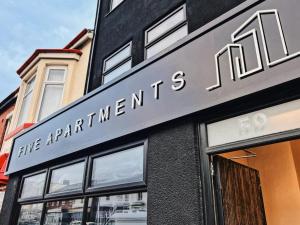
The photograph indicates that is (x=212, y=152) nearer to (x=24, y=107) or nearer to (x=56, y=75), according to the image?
(x=56, y=75)

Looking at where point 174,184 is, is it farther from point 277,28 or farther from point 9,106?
point 9,106

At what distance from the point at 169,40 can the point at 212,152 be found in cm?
274

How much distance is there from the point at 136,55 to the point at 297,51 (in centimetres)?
356

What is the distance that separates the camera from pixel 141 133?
3.79 m

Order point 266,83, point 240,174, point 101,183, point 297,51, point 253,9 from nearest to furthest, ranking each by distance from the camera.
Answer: point 297,51 < point 266,83 < point 253,9 < point 240,174 < point 101,183

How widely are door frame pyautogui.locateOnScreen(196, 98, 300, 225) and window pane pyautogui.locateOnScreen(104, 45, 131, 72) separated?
11.1ft

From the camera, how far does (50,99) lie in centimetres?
871

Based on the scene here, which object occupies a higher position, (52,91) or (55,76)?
(55,76)

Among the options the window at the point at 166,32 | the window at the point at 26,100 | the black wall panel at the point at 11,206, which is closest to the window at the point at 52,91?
the window at the point at 26,100

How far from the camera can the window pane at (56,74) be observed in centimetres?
897

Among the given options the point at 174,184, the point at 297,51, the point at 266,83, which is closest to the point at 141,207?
the point at 174,184

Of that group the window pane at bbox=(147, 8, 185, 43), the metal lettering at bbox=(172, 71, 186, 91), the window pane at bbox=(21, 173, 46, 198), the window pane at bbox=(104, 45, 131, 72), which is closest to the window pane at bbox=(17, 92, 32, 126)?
the window pane at bbox=(21, 173, 46, 198)

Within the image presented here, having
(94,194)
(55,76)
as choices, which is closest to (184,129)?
(94,194)

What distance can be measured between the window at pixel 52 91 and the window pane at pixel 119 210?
5.01 m
